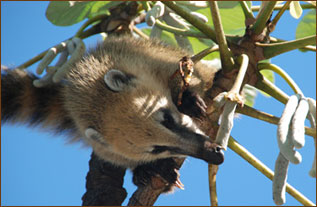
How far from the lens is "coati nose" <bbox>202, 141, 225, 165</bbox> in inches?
104

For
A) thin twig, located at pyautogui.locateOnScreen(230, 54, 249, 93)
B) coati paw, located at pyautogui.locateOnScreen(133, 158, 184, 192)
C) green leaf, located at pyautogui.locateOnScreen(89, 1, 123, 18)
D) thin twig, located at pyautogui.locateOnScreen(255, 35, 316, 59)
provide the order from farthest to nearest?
1. green leaf, located at pyautogui.locateOnScreen(89, 1, 123, 18)
2. coati paw, located at pyautogui.locateOnScreen(133, 158, 184, 192)
3. thin twig, located at pyautogui.locateOnScreen(255, 35, 316, 59)
4. thin twig, located at pyautogui.locateOnScreen(230, 54, 249, 93)

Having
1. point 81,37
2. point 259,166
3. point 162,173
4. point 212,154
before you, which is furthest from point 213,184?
point 81,37

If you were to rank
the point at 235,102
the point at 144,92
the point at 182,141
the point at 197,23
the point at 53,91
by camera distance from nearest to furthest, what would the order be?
the point at 235,102
the point at 197,23
the point at 182,141
the point at 144,92
the point at 53,91

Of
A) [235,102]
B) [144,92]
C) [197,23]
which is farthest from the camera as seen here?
[144,92]

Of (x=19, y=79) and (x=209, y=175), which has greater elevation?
(x=19, y=79)

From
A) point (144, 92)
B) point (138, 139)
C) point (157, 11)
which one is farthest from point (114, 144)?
point (157, 11)

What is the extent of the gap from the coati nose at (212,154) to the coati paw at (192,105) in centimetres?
26

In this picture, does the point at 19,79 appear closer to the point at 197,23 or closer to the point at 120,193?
the point at 120,193

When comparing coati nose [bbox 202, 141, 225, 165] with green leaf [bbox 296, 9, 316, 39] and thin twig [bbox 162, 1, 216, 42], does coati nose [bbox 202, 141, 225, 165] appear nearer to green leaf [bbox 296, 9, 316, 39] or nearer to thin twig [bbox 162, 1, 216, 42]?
thin twig [bbox 162, 1, 216, 42]

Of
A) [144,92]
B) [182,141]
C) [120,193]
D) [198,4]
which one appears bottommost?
[120,193]

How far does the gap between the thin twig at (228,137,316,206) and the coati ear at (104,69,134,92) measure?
0.97m

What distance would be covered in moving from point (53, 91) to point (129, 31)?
913 mm

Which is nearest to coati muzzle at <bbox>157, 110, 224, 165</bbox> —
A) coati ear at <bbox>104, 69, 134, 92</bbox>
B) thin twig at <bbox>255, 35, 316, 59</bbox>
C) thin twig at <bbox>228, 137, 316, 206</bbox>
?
thin twig at <bbox>228, 137, 316, 206</bbox>

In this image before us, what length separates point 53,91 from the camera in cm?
387
